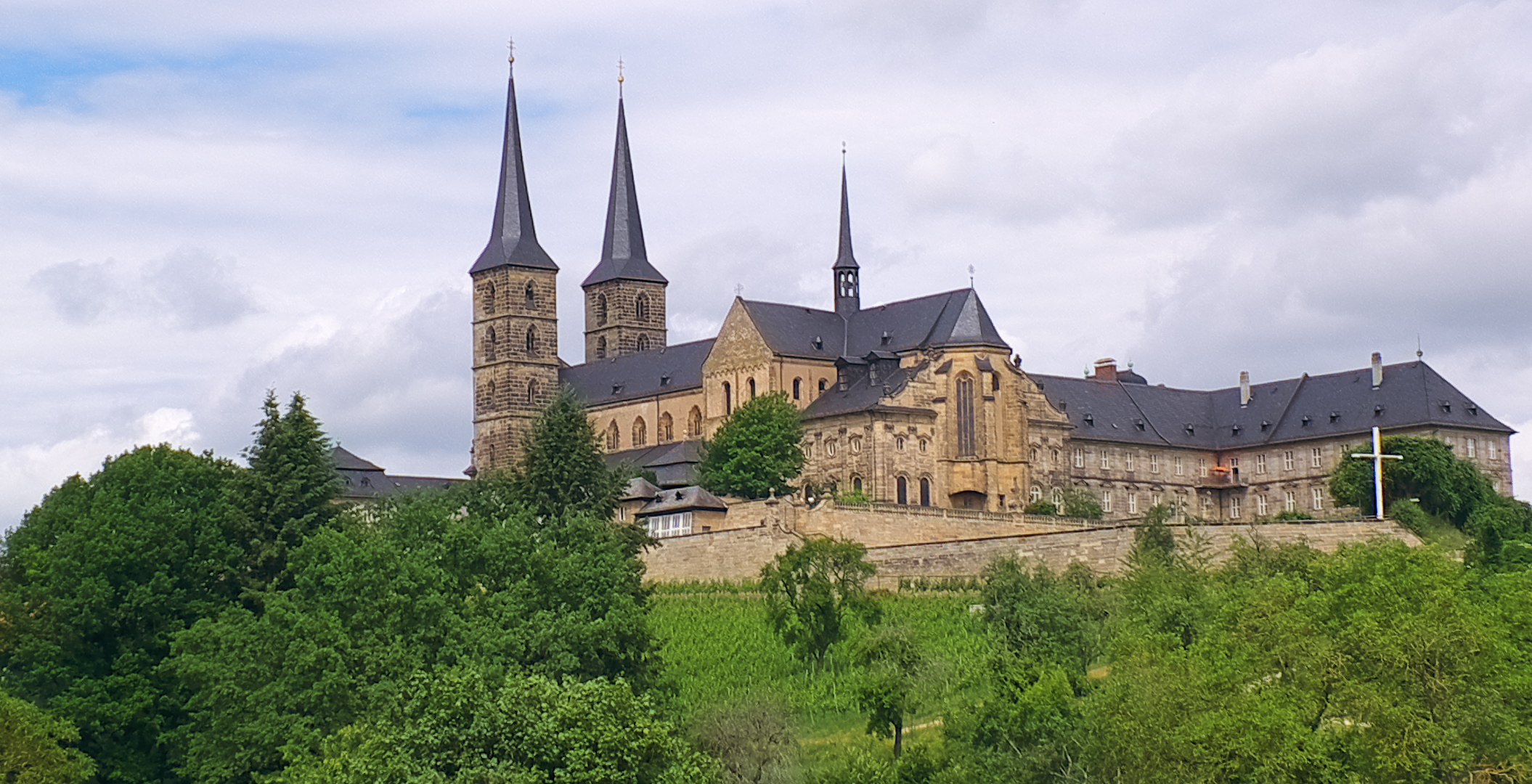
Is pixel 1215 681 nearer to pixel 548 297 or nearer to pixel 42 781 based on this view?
pixel 42 781

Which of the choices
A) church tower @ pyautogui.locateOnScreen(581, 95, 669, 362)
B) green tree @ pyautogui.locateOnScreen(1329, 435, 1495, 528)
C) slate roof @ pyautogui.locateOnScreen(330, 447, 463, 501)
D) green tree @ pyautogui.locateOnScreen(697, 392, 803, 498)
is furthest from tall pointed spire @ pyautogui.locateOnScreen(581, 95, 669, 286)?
green tree @ pyautogui.locateOnScreen(1329, 435, 1495, 528)

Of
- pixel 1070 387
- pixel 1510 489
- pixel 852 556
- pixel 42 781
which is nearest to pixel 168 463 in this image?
pixel 42 781

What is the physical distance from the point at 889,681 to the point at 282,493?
55.3 feet

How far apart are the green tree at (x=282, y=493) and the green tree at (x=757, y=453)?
36040mm

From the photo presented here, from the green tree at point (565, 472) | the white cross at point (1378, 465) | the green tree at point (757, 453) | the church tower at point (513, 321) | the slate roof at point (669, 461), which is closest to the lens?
the green tree at point (565, 472)

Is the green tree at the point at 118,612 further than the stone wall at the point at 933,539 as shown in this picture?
No

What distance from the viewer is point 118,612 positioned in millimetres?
58969

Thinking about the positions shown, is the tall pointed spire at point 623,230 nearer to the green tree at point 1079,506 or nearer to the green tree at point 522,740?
the green tree at point 1079,506

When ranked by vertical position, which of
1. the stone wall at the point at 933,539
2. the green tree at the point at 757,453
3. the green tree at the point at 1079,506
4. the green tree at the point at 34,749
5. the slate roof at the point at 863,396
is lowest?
the green tree at the point at 34,749

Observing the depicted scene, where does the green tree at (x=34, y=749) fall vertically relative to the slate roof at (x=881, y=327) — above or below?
below

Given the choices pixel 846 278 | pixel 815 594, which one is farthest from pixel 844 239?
pixel 815 594

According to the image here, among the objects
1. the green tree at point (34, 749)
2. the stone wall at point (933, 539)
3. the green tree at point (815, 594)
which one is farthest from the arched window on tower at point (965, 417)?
the green tree at point (34, 749)

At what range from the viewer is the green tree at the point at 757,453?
10075 centimetres

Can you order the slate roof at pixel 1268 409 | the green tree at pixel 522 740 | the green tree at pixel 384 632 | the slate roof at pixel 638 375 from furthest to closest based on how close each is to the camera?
the slate roof at pixel 638 375 < the slate roof at pixel 1268 409 < the green tree at pixel 384 632 < the green tree at pixel 522 740
